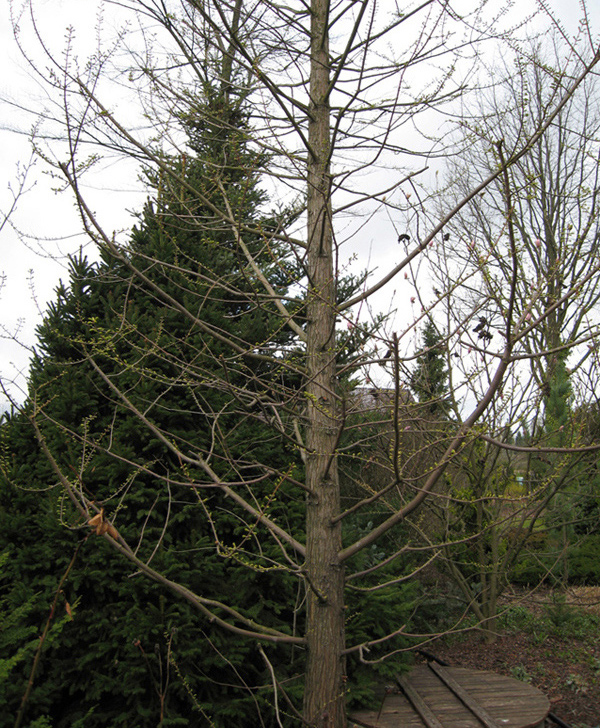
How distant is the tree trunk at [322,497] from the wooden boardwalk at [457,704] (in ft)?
2.72

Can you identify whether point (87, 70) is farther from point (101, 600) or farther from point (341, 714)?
point (341, 714)

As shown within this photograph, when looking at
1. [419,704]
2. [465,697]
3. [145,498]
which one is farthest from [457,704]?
[145,498]

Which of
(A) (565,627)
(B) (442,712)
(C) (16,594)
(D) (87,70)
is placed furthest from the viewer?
(A) (565,627)

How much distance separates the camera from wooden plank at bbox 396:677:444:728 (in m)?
3.05

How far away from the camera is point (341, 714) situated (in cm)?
251

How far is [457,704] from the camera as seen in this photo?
338cm

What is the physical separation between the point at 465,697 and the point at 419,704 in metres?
0.33

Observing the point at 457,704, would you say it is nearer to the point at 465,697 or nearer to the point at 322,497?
the point at 465,697

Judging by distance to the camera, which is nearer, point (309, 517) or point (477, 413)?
point (477, 413)

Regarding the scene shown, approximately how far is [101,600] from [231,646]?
2.50 feet

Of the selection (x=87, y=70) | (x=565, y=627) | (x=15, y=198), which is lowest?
(x=565, y=627)

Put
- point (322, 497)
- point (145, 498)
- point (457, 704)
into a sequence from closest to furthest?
point (322, 497), point (145, 498), point (457, 704)

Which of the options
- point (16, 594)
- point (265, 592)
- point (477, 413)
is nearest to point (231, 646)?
point (265, 592)

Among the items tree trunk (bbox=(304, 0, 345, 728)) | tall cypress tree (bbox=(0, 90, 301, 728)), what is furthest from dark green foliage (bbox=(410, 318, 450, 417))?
tall cypress tree (bbox=(0, 90, 301, 728))
